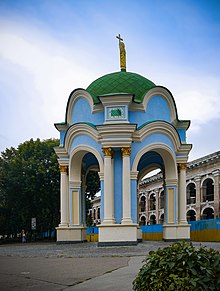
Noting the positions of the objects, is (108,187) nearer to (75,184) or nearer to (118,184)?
(118,184)

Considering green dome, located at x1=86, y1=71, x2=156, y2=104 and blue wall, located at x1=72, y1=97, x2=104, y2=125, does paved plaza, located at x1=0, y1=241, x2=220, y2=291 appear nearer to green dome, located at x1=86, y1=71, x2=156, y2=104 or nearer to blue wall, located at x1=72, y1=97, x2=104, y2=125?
blue wall, located at x1=72, y1=97, x2=104, y2=125

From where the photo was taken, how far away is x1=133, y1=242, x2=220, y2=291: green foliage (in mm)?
5949

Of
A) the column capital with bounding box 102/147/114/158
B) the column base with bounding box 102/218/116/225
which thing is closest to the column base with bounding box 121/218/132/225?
the column base with bounding box 102/218/116/225

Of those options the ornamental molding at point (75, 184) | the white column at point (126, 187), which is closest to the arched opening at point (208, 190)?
the ornamental molding at point (75, 184)

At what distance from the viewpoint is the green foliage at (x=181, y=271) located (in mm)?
5949

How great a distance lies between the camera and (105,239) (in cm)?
2106

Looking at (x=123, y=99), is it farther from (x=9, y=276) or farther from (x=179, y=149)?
(x=9, y=276)

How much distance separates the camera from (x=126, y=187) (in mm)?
21500

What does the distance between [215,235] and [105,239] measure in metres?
10.4

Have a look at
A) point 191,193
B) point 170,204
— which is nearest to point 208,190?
point 191,193

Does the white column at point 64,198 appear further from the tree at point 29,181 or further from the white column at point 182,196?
the tree at point 29,181

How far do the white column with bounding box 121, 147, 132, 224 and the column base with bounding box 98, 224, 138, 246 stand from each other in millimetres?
328

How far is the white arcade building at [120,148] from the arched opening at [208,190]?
1832cm

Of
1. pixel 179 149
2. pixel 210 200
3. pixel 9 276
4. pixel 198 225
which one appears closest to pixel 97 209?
pixel 210 200
